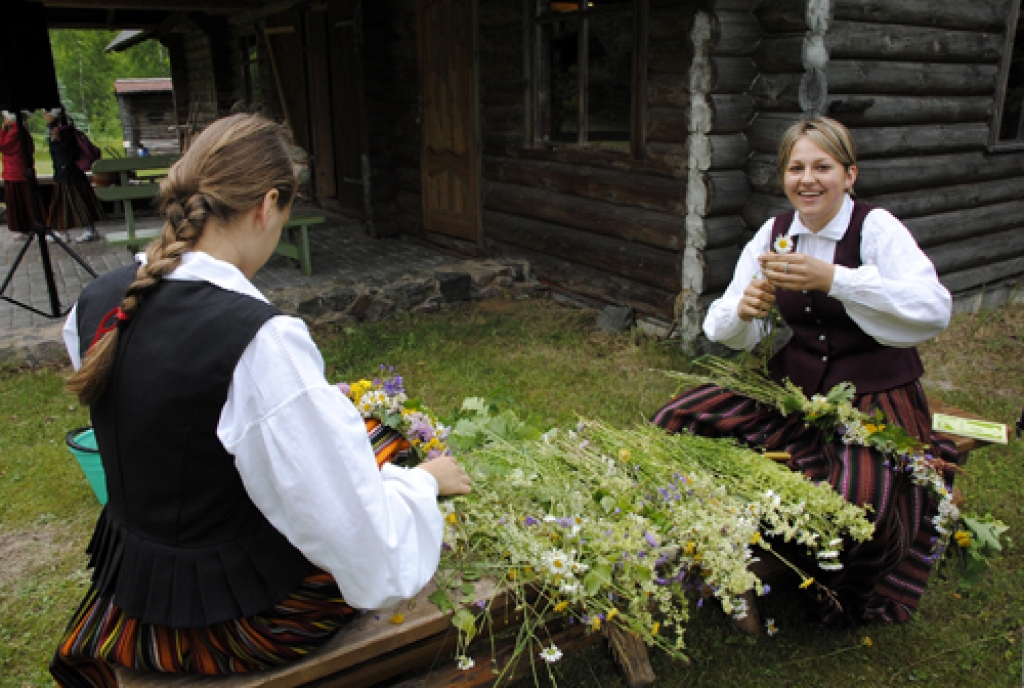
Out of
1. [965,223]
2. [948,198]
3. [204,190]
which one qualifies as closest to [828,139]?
[204,190]

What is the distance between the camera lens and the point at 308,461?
137cm

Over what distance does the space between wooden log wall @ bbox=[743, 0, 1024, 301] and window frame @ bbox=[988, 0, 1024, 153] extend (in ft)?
0.15

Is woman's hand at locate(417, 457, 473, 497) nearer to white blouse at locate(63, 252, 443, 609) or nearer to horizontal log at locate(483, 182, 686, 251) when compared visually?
white blouse at locate(63, 252, 443, 609)

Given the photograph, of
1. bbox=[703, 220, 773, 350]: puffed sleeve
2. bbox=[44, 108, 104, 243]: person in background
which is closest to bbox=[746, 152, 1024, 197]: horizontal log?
bbox=[703, 220, 773, 350]: puffed sleeve

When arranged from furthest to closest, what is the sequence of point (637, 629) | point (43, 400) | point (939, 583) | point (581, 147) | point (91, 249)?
point (91, 249) → point (581, 147) → point (43, 400) → point (939, 583) → point (637, 629)

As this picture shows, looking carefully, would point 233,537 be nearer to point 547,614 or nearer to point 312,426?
point 312,426

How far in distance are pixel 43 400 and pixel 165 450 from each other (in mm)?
4110

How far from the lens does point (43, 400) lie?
4.88 meters

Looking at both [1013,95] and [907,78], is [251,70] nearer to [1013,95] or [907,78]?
[907,78]

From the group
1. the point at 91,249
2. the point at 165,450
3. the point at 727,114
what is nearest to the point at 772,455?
the point at 165,450

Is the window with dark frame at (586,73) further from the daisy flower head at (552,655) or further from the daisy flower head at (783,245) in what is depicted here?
the daisy flower head at (552,655)

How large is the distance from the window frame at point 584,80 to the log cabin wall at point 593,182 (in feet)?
0.04

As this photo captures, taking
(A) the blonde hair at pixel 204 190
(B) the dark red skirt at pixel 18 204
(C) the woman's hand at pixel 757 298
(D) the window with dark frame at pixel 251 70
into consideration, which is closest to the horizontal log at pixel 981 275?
(C) the woman's hand at pixel 757 298

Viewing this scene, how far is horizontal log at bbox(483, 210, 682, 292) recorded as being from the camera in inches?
224
